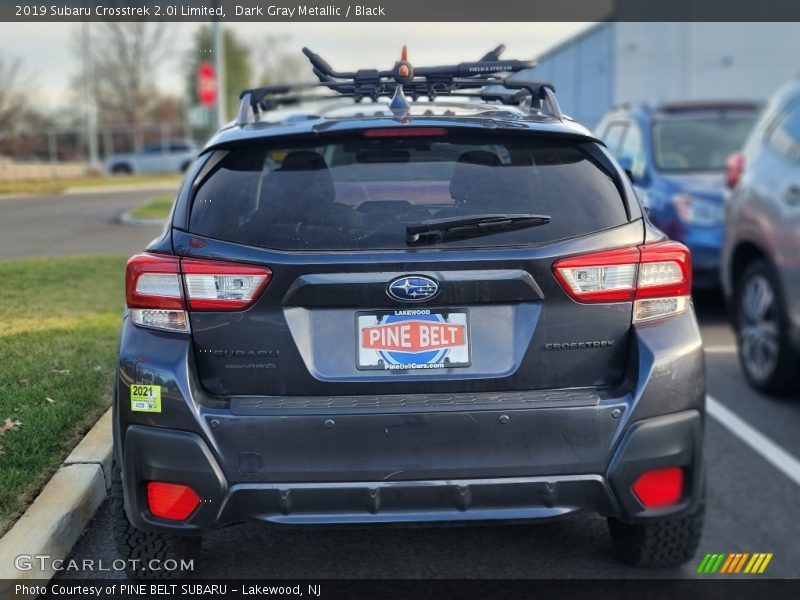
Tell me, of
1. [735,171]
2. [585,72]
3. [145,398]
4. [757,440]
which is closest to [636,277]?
[145,398]

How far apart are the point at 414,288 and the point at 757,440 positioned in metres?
3.06

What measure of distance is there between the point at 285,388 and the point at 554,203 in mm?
1047

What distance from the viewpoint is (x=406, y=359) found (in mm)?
3178

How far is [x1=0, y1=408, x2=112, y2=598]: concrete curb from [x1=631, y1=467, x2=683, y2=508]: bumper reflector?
211cm

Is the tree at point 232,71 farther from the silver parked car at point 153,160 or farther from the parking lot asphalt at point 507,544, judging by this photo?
the parking lot asphalt at point 507,544

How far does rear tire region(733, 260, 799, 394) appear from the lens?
616 centimetres

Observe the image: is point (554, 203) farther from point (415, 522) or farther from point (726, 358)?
point (726, 358)

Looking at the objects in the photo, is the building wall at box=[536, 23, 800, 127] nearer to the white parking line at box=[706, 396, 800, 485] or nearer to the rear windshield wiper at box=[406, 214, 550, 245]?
the white parking line at box=[706, 396, 800, 485]

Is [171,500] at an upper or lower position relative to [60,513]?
upper

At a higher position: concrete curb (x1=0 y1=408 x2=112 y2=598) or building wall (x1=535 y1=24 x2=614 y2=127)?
building wall (x1=535 y1=24 x2=614 y2=127)

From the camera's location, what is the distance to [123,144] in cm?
4688

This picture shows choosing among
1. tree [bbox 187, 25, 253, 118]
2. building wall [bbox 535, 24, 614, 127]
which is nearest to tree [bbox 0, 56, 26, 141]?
building wall [bbox 535, 24, 614, 127]

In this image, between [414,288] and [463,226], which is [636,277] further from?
[414,288]

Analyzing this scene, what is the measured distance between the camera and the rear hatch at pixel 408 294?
124 inches
